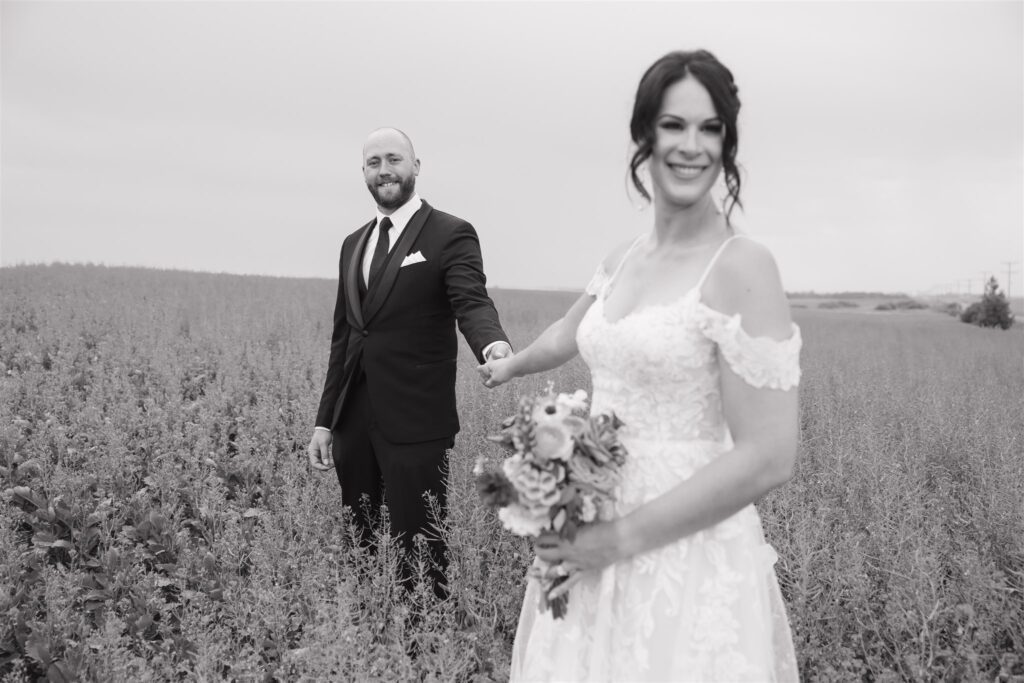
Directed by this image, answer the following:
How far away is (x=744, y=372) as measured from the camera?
1595 millimetres

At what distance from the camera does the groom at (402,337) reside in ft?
12.9

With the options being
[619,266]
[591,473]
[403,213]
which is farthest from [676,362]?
[403,213]

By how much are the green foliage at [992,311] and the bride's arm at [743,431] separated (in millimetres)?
36739

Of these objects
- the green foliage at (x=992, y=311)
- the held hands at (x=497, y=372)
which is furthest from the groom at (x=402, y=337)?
the green foliage at (x=992, y=311)

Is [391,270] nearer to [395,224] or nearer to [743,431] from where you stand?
[395,224]

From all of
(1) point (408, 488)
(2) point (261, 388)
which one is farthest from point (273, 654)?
(2) point (261, 388)

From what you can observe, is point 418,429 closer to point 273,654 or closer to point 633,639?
point 273,654

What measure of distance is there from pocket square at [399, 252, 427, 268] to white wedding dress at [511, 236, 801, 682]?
6.88 feet

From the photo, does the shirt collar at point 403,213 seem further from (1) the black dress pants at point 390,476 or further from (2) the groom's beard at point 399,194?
(1) the black dress pants at point 390,476

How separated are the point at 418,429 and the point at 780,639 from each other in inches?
90.2

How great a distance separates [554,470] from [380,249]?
2.58 meters

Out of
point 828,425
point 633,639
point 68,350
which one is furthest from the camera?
point 68,350

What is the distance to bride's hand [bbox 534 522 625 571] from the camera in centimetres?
174

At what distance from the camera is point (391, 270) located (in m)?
3.94
